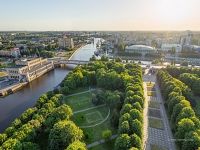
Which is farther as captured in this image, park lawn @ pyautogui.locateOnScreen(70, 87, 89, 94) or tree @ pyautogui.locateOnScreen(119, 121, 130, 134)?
park lawn @ pyautogui.locateOnScreen(70, 87, 89, 94)

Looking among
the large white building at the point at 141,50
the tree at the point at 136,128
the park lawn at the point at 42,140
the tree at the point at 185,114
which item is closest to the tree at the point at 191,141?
the tree at the point at 185,114

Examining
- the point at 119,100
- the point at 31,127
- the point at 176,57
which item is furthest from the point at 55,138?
the point at 176,57

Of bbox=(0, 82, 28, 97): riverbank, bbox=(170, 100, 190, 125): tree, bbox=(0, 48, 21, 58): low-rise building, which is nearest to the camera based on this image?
bbox=(170, 100, 190, 125): tree

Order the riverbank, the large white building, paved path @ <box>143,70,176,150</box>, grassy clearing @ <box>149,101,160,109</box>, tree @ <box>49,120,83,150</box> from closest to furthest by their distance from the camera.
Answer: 1. tree @ <box>49,120,83,150</box>
2. paved path @ <box>143,70,176,150</box>
3. grassy clearing @ <box>149,101,160,109</box>
4. the riverbank
5. the large white building

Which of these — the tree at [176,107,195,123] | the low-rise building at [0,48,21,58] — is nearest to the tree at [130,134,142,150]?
the tree at [176,107,195,123]

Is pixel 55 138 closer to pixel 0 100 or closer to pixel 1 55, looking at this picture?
pixel 0 100

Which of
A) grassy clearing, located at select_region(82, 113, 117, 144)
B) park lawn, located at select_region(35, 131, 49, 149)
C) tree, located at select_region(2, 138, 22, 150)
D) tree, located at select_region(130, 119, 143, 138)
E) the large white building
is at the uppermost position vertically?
the large white building

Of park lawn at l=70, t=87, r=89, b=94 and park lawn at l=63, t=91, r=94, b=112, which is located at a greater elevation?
park lawn at l=70, t=87, r=89, b=94

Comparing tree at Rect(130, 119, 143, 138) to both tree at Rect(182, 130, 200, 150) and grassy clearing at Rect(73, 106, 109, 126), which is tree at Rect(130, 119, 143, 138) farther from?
grassy clearing at Rect(73, 106, 109, 126)
